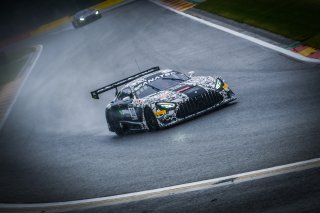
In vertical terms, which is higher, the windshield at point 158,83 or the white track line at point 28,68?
the windshield at point 158,83

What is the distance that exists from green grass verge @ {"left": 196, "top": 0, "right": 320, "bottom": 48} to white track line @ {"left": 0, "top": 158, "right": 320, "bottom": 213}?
9038mm

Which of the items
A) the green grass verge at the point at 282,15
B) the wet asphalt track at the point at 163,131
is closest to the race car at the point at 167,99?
the wet asphalt track at the point at 163,131

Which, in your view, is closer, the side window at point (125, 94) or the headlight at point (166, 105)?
the headlight at point (166, 105)

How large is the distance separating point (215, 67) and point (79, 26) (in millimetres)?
24869

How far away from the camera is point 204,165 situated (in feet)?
29.2

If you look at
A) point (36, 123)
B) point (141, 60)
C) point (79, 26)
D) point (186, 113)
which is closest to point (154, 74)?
point (186, 113)

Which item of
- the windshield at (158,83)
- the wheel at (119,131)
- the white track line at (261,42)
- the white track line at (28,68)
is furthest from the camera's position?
the white track line at (28,68)

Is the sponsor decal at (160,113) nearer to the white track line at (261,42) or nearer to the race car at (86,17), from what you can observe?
the white track line at (261,42)

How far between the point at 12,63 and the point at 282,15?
21.9 meters

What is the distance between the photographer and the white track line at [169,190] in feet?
24.3

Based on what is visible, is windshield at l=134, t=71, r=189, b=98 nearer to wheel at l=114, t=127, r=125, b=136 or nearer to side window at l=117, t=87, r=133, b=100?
side window at l=117, t=87, r=133, b=100

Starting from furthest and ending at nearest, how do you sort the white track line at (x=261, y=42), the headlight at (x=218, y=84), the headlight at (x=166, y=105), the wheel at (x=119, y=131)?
the white track line at (x=261, y=42) < the wheel at (x=119, y=131) < the headlight at (x=218, y=84) < the headlight at (x=166, y=105)

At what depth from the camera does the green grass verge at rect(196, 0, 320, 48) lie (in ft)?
58.2

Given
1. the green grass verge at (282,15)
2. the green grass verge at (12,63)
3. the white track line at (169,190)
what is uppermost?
the white track line at (169,190)
